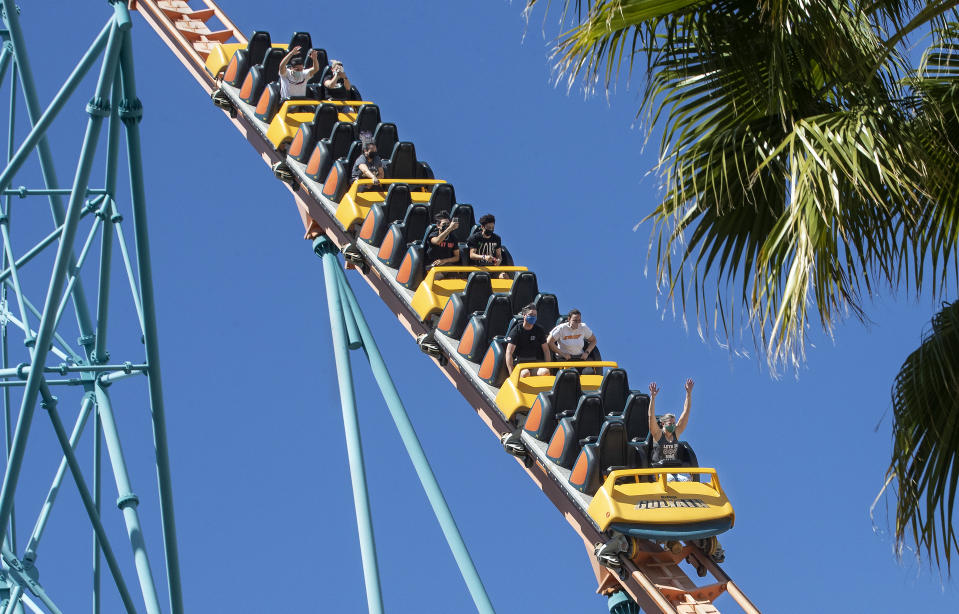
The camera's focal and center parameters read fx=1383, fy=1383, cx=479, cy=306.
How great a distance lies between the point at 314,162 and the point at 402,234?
143 cm

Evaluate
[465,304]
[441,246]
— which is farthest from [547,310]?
[441,246]

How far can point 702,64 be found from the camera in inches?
155

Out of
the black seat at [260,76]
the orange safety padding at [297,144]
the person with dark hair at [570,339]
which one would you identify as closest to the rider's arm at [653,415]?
the person with dark hair at [570,339]


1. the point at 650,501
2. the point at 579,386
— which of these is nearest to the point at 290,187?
the point at 579,386

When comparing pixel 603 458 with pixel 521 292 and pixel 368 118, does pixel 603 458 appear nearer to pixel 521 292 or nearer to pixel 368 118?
pixel 521 292

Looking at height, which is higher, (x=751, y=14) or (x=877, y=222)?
(x=751, y=14)

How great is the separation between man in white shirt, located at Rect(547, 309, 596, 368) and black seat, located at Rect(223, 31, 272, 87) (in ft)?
15.4

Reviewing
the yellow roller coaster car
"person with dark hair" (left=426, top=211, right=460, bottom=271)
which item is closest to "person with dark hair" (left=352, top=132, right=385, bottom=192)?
"person with dark hair" (left=426, top=211, right=460, bottom=271)

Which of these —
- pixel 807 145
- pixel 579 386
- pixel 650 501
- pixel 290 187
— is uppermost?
pixel 290 187

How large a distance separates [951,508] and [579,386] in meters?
5.10

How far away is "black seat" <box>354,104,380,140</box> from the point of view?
12.2 meters

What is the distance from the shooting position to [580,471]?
8156mm

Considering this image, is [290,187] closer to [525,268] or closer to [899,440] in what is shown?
[525,268]

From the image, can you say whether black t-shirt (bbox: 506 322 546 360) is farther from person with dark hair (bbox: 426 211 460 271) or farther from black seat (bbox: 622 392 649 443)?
person with dark hair (bbox: 426 211 460 271)
